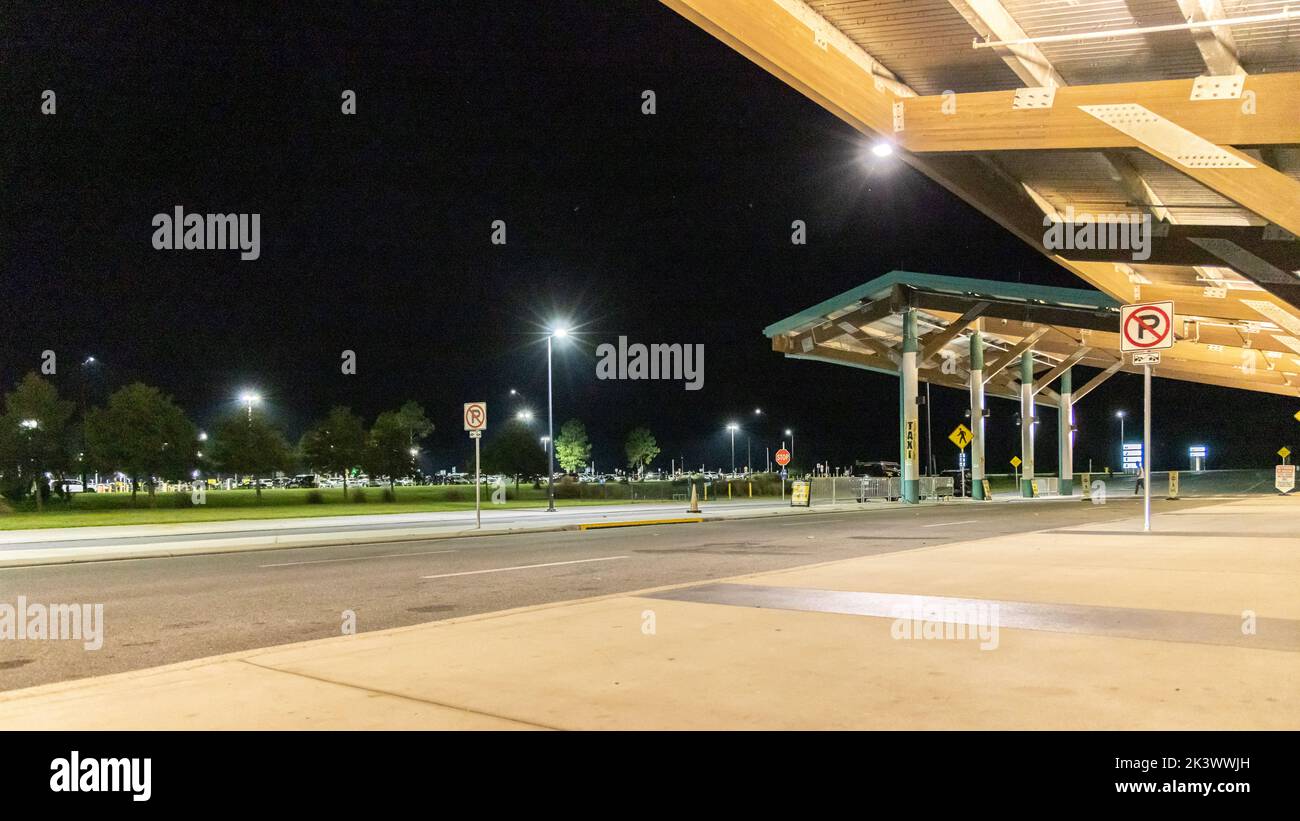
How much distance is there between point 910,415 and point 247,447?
127 ft

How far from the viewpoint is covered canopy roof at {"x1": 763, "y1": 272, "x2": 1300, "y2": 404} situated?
4022 centimetres

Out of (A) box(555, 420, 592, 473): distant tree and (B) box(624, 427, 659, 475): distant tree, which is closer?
(A) box(555, 420, 592, 473): distant tree

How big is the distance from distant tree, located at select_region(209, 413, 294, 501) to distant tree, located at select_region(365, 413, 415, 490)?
222 inches

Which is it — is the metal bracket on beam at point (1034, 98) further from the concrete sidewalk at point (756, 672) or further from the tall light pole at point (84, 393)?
the tall light pole at point (84, 393)

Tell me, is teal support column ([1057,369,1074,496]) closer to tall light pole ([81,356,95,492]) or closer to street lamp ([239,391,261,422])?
street lamp ([239,391,261,422])

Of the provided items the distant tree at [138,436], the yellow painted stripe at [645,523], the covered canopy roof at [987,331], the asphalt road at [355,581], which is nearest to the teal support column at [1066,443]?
the covered canopy roof at [987,331]

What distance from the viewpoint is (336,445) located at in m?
60.2

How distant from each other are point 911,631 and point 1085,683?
1.91 m

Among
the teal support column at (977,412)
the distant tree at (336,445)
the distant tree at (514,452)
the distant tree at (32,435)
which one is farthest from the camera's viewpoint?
the distant tree at (514,452)

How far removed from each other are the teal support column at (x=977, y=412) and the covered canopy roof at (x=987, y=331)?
0.98 m

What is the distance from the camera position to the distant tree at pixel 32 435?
1967 inches

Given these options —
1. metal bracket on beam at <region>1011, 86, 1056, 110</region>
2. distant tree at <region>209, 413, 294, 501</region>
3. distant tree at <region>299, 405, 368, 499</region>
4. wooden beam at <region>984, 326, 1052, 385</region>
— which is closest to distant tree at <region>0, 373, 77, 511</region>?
distant tree at <region>209, 413, 294, 501</region>

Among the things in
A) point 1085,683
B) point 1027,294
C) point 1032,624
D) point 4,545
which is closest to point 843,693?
point 1085,683

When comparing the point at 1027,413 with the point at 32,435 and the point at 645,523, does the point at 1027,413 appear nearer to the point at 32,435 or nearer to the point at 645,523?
the point at 645,523
